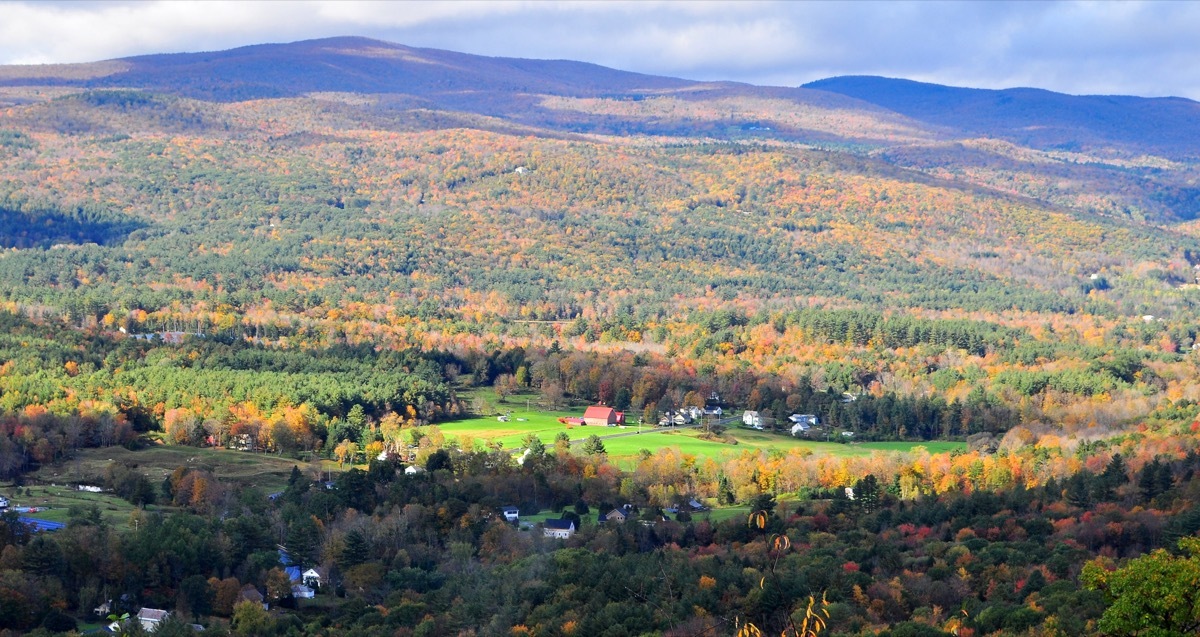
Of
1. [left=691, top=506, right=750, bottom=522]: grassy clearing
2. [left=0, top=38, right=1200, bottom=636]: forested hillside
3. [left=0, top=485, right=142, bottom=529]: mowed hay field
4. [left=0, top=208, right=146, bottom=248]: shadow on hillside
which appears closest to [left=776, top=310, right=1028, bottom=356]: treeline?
[left=0, top=38, right=1200, bottom=636]: forested hillside

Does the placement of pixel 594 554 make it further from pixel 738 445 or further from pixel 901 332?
pixel 901 332

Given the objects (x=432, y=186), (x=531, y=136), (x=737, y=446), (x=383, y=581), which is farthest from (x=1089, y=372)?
(x=531, y=136)

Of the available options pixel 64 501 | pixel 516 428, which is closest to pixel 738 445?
pixel 516 428

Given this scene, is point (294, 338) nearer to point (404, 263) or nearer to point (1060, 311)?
point (404, 263)

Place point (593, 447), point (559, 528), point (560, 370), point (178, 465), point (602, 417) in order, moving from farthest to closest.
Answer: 1. point (560, 370)
2. point (602, 417)
3. point (593, 447)
4. point (178, 465)
5. point (559, 528)

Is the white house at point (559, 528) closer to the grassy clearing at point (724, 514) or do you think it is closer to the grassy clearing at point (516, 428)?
the grassy clearing at point (724, 514)

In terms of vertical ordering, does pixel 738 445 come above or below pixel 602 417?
above

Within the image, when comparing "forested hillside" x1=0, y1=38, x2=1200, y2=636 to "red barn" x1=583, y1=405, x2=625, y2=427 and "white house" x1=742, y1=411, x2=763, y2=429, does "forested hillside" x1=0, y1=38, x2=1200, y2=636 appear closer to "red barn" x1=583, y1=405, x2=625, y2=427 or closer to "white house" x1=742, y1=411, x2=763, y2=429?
"white house" x1=742, y1=411, x2=763, y2=429
